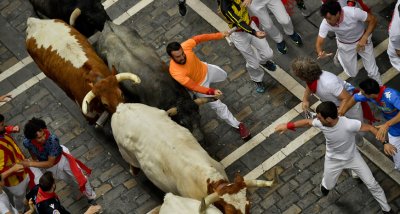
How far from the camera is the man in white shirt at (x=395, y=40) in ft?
50.6

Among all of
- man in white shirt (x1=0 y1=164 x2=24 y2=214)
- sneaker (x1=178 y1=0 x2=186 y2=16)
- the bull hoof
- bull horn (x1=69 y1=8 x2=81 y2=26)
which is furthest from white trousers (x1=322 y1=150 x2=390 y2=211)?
bull horn (x1=69 y1=8 x2=81 y2=26)

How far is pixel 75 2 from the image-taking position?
58.7ft

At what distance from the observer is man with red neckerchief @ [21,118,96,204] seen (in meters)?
15.1

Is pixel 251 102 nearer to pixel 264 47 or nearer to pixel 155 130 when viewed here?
pixel 264 47

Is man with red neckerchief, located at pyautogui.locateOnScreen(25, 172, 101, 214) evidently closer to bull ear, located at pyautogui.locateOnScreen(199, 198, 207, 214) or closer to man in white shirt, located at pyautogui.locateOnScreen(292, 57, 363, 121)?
bull ear, located at pyautogui.locateOnScreen(199, 198, 207, 214)

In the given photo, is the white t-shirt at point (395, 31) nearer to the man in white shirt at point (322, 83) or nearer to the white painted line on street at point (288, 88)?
the white painted line on street at point (288, 88)

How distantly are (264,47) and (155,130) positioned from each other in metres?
3.16

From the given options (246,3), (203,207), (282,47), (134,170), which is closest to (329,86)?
(246,3)

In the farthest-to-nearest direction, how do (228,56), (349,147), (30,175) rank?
(228,56)
(30,175)
(349,147)

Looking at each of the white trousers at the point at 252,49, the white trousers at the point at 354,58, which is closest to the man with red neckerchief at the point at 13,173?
the white trousers at the point at 252,49

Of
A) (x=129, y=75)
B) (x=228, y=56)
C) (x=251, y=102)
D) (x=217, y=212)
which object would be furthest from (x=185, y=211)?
(x=228, y=56)

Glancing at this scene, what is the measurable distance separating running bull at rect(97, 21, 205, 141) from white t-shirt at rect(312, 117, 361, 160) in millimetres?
2732

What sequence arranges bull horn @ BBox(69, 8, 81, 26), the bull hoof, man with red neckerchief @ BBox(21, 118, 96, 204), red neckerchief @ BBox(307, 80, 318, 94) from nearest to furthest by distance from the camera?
1. red neckerchief @ BBox(307, 80, 318, 94)
2. man with red neckerchief @ BBox(21, 118, 96, 204)
3. the bull hoof
4. bull horn @ BBox(69, 8, 81, 26)

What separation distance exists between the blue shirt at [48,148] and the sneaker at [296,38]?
5.48 meters
